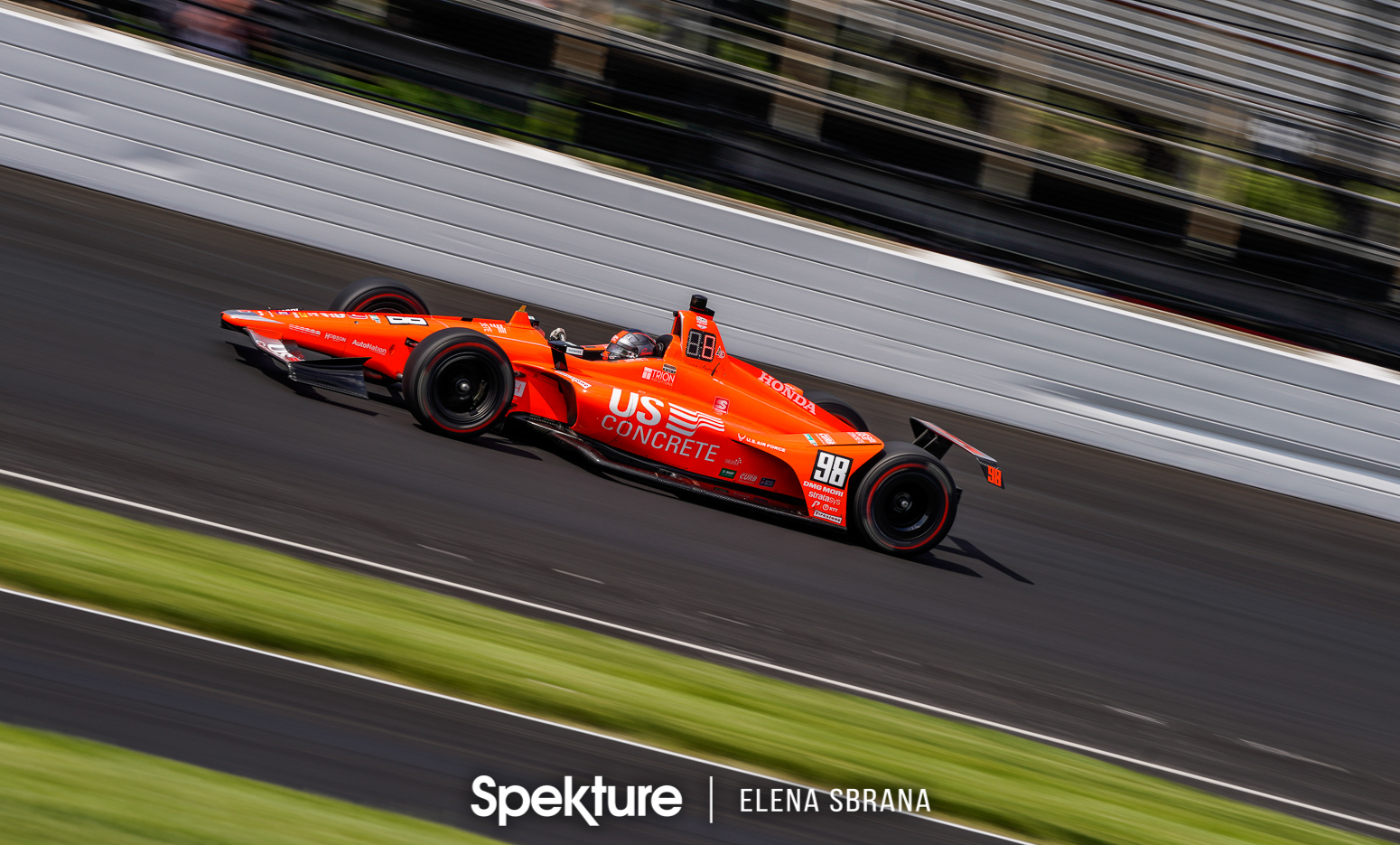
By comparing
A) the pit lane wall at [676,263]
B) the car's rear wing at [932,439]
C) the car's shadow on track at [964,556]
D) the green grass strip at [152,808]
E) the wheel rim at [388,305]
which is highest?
the pit lane wall at [676,263]

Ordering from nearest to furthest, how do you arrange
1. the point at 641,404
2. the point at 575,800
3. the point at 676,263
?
the point at 575,800, the point at 641,404, the point at 676,263

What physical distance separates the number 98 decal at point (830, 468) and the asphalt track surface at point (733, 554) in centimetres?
45

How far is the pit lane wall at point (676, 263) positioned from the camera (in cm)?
1124

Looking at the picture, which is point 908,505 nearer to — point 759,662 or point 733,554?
point 733,554

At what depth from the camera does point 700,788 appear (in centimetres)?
448

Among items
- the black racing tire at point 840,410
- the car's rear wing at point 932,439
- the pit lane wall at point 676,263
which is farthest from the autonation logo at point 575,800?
the pit lane wall at point 676,263

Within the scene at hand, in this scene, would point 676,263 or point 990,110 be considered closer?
point 676,263

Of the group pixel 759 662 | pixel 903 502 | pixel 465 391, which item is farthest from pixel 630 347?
pixel 759 662

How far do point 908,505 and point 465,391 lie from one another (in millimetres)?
3051

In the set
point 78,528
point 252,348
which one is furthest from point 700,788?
point 252,348

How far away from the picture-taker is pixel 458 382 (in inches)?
293

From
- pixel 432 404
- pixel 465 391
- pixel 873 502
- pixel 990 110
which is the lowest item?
pixel 873 502

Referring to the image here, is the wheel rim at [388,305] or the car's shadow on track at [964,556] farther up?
the wheel rim at [388,305]

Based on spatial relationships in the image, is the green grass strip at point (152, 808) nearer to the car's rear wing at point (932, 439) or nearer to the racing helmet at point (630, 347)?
the racing helmet at point (630, 347)
